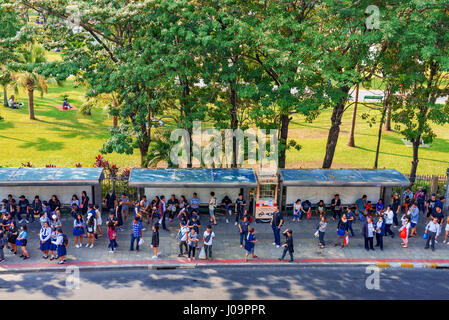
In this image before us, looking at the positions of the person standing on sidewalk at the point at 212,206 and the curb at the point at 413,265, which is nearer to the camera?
the curb at the point at 413,265

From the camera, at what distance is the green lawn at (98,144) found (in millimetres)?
30141

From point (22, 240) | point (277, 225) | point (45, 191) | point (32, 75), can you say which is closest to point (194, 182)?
point (277, 225)

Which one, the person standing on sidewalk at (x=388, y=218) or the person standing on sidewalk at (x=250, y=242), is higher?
the person standing on sidewalk at (x=388, y=218)

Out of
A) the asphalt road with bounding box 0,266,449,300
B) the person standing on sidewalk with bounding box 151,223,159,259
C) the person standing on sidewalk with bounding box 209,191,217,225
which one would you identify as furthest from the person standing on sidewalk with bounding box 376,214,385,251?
the person standing on sidewalk with bounding box 151,223,159,259

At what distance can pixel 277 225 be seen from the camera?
1831cm

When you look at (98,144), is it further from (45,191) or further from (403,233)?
(403,233)

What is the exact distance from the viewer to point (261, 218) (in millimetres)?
21016

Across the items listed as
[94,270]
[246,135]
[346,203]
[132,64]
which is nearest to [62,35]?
[132,64]

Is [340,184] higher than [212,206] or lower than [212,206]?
higher

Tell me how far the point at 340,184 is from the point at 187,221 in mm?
7087

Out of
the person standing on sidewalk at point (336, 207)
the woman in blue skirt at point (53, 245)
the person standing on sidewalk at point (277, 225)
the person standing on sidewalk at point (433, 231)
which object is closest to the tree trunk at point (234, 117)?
the person standing on sidewalk at point (336, 207)

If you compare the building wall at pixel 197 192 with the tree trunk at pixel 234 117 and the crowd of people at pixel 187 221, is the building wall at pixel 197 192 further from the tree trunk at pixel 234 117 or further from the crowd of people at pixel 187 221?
the tree trunk at pixel 234 117

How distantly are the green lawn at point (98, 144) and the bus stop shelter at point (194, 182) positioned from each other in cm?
865

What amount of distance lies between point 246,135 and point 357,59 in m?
6.43
